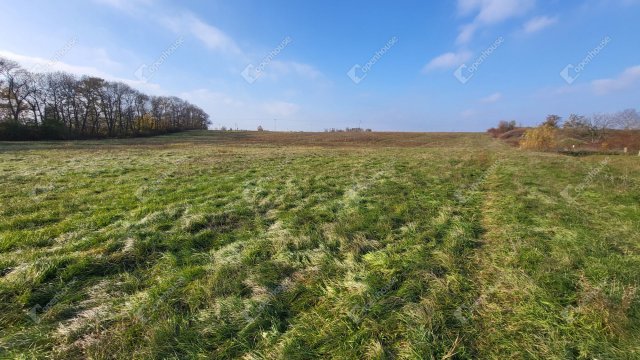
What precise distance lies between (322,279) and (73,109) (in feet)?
251

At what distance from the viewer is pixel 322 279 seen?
152 inches

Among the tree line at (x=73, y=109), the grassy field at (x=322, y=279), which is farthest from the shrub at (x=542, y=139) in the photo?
the tree line at (x=73, y=109)

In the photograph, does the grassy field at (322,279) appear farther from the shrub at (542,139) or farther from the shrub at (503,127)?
the shrub at (503,127)

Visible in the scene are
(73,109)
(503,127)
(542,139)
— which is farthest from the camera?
(503,127)

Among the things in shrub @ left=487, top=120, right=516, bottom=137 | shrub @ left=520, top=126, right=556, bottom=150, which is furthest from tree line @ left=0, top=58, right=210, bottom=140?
shrub @ left=487, top=120, right=516, bottom=137

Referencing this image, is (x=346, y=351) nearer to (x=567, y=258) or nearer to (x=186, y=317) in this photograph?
(x=186, y=317)

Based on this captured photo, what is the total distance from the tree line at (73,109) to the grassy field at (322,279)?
56006mm

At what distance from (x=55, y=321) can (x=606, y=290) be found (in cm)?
634

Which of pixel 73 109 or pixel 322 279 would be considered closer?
pixel 322 279

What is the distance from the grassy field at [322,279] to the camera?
9.07ft

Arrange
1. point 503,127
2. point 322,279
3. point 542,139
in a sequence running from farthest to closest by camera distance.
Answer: point 503,127
point 542,139
point 322,279

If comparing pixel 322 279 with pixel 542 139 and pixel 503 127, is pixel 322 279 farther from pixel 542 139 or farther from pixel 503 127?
pixel 503 127

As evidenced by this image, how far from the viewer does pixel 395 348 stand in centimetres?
272

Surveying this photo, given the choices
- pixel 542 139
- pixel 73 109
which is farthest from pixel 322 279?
pixel 73 109
